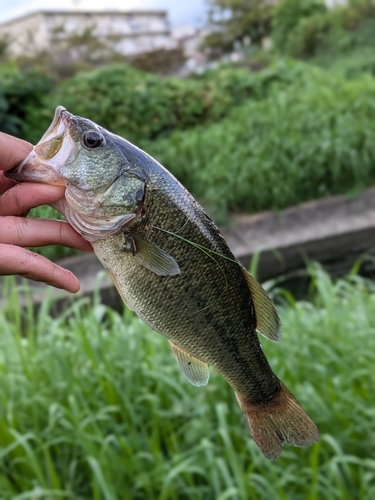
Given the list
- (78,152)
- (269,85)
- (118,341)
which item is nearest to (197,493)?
(118,341)

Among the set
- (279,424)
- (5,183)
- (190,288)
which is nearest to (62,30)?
(5,183)

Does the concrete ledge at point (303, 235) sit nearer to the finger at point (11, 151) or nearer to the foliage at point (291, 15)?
the finger at point (11, 151)

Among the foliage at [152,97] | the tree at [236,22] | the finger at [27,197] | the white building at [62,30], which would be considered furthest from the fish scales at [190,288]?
the tree at [236,22]

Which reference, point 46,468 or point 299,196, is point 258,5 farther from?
point 46,468

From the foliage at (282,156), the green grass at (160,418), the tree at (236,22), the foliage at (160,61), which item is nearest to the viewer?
the green grass at (160,418)

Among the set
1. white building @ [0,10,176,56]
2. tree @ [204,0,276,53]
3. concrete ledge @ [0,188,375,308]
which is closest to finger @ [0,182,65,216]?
concrete ledge @ [0,188,375,308]

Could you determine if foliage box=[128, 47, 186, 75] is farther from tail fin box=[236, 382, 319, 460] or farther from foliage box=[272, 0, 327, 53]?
tail fin box=[236, 382, 319, 460]
